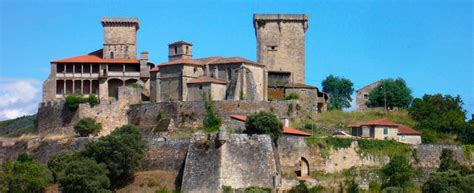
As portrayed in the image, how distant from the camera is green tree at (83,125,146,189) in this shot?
6581cm

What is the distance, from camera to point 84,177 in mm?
63500

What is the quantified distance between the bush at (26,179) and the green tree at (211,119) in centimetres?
1277

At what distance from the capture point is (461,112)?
3258 inches

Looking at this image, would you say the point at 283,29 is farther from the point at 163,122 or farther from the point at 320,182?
the point at 320,182

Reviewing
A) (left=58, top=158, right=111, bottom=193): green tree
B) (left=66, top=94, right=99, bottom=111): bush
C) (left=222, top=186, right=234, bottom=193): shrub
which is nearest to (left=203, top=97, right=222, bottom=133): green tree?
(left=66, top=94, right=99, bottom=111): bush

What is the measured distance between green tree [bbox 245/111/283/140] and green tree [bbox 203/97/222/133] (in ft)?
20.2

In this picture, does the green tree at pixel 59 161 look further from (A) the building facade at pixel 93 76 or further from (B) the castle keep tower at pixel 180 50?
(B) the castle keep tower at pixel 180 50

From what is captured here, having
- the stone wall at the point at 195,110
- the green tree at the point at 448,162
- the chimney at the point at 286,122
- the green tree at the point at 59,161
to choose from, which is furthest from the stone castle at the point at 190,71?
the green tree at the point at 448,162

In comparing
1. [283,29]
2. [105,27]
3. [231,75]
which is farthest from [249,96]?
[105,27]

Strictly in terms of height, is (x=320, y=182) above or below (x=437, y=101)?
below

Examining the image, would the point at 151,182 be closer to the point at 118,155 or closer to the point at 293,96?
the point at 118,155

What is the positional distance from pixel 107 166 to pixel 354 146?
56.3ft

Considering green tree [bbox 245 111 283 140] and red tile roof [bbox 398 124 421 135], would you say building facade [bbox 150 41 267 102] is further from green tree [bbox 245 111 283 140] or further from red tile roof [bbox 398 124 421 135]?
red tile roof [bbox 398 124 421 135]

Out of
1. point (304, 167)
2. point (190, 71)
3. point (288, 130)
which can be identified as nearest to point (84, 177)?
point (304, 167)
